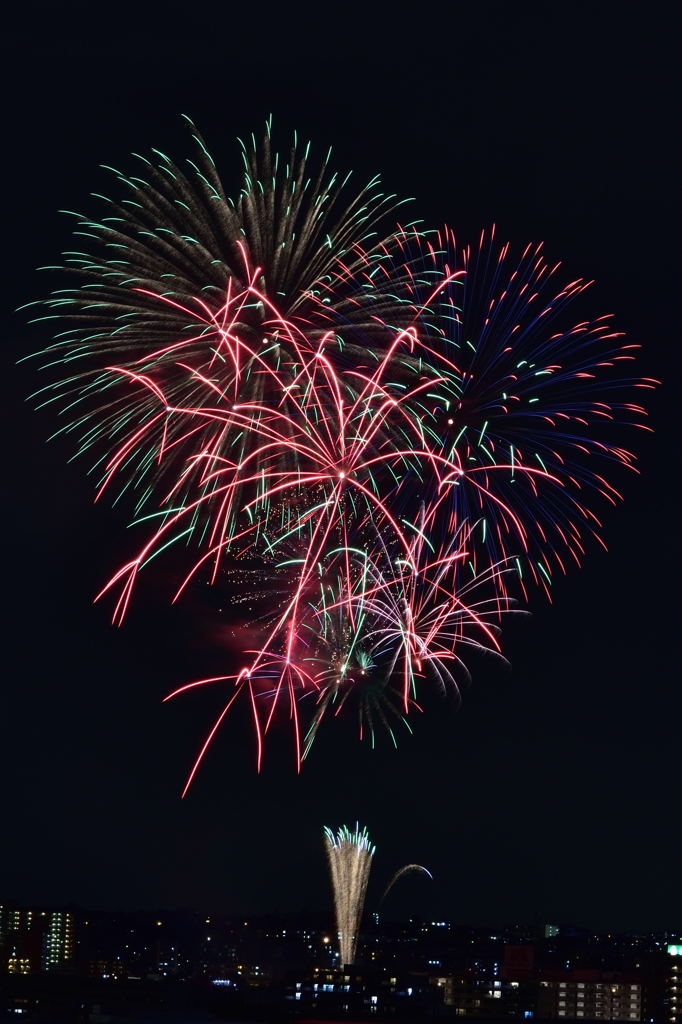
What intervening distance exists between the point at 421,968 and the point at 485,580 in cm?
7193

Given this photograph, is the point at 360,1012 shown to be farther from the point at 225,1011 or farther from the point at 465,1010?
the point at 465,1010

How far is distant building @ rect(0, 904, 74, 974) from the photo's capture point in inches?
4281

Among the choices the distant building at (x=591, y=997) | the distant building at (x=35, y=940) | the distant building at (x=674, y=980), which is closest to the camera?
the distant building at (x=591, y=997)

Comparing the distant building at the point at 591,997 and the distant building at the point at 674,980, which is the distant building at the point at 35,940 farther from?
the distant building at the point at 674,980

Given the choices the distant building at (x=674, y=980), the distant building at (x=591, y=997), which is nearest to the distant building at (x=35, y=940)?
the distant building at (x=591, y=997)

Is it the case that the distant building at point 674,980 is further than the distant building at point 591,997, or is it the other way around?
the distant building at point 674,980

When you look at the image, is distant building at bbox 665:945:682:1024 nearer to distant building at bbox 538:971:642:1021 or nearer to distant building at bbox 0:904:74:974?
distant building at bbox 538:971:642:1021

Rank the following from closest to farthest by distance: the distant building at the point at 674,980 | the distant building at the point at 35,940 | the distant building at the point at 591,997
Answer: the distant building at the point at 591,997
the distant building at the point at 674,980
the distant building at the point at 35,940

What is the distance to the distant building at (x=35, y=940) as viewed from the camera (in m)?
109

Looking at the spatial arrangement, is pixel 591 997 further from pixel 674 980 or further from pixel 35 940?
pixel 35 940

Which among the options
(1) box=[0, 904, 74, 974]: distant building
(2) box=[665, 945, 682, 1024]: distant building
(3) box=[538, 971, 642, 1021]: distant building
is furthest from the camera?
(1) box=[0, 904, 74, 974]: distant building

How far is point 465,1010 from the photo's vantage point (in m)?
79.2

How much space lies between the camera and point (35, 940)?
378 ft

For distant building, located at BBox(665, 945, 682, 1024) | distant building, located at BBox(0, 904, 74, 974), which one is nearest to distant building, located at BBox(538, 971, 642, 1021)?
distant building, located at BBox(665, 945, 682, 1024)
